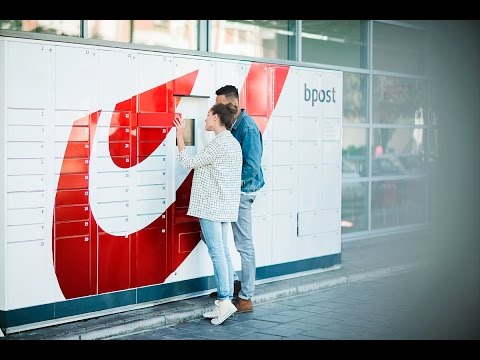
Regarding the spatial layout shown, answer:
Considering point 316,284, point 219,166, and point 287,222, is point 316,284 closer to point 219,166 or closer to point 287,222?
point 287,222

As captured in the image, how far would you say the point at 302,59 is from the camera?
36.7 feet

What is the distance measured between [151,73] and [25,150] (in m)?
1.50

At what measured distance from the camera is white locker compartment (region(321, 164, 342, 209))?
9477 mm

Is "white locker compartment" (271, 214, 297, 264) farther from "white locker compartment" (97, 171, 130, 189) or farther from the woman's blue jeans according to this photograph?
"white locker compartment" (97, 171, 130, 189)

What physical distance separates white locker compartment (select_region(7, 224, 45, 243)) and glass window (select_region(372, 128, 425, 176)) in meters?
7.12

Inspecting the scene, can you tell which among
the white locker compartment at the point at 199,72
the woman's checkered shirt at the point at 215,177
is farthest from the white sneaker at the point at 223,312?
the white locker compartment at the point at 199,72

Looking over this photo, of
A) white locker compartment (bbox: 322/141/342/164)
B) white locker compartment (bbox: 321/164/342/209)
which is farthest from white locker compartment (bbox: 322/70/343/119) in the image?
white locker compartment (bbox: 321/164/342/209)

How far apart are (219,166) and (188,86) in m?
1.04

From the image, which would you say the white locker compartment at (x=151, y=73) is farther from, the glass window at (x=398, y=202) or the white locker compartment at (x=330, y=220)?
the glass window at (x=398, y=202)

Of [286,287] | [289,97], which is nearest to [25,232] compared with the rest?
[286,287]

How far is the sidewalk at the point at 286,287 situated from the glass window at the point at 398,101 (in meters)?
1.90

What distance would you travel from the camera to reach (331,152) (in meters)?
9.59
